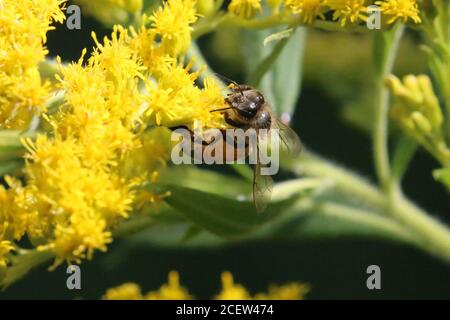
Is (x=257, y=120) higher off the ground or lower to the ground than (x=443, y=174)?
higher

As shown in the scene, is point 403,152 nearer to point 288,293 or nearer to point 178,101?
point 288,293

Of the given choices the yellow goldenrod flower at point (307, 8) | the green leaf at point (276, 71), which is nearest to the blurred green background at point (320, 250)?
the green leaf at point (276, 71)

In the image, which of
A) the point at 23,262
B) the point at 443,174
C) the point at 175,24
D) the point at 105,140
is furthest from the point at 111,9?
the point at 443,174

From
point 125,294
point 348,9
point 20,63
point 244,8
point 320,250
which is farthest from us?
point 320,250

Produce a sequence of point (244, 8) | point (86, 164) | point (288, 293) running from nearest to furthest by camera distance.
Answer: point (86, 164) < point (244, 8) < point (288, 293)

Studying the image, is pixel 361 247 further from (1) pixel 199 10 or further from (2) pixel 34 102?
(2) pixel 34 102
